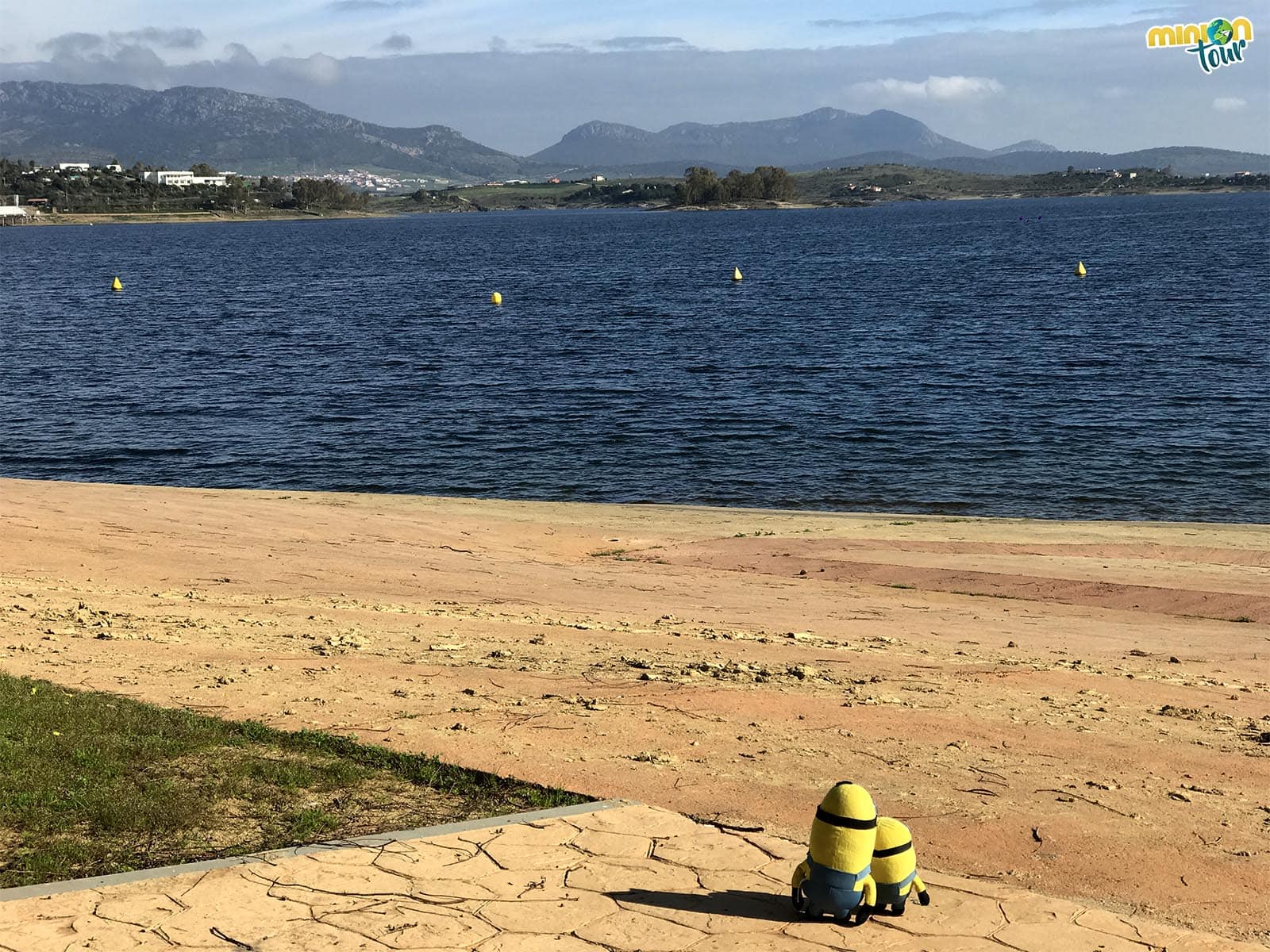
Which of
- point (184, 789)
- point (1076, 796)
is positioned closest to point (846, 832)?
point (1076, 796)

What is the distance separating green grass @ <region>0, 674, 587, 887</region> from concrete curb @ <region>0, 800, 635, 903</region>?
0.60 feet

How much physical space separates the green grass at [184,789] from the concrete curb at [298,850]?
18cm

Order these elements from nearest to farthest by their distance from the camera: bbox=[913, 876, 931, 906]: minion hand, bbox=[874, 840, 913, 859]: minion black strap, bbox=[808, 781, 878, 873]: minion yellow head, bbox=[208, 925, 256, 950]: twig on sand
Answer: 1. bbox=[208, 925, 256, 950]: twig on sand
2. bbox=[808, 781, 878, 873]: minion yellow head
3. bbox=[874, 840, 913, 859]: minion black strap
4. bbox=[913, 876, 931, 906]: minion hand

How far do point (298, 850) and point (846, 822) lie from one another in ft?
12.8

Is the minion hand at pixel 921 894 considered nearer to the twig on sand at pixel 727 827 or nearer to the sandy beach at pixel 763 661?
the sandy beach at pixel 763 661

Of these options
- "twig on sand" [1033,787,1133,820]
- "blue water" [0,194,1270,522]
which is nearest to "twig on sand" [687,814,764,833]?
"twig on sand" [1033,787,1133,820]

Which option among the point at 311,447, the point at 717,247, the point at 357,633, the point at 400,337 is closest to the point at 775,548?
the point at 357,633

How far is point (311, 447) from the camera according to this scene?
127ft

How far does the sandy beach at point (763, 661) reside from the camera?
979 cm

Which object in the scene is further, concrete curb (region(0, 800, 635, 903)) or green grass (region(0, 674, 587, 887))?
green grass (region(0, 674, 587, 887))

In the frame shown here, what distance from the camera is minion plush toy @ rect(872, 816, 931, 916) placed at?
7.66 meters

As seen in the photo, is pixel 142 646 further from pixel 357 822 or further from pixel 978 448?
pixel 978 448

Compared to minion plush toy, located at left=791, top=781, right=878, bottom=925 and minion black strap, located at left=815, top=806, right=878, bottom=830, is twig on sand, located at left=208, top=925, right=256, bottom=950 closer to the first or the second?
minion plush toy, located at left=791, top=781, right=878, bottom=925

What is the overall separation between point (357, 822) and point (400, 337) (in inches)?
2331
